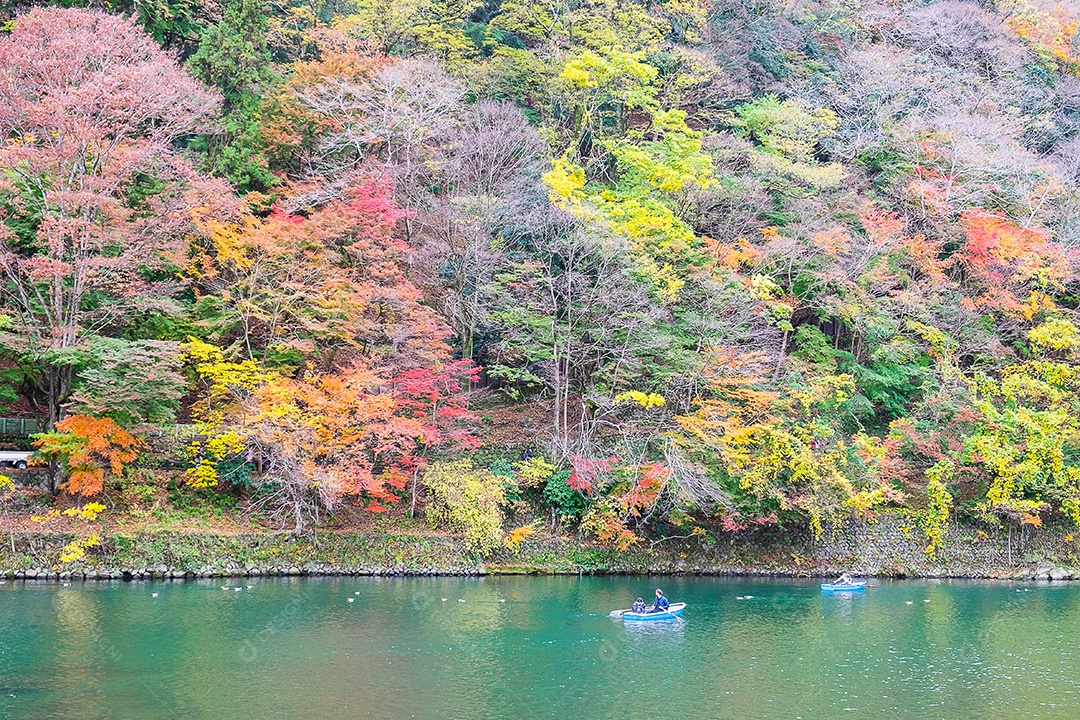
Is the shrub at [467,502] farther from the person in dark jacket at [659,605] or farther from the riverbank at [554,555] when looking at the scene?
the person in dark jacket at [659,605]

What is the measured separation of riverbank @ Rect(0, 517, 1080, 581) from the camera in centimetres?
2770

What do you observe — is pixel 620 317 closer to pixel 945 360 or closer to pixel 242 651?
pixel 945 360

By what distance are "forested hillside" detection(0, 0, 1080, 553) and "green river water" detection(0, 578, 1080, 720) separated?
446 centimetres

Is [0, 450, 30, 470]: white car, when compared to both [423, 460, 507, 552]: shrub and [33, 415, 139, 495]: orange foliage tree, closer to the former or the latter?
[33, 415, 139, 495]: orange foliage tree

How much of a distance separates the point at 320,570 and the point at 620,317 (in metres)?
12.9

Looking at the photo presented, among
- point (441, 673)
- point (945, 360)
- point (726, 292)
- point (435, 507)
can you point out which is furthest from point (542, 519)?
point (945, 360)

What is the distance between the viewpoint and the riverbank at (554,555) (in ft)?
90.9

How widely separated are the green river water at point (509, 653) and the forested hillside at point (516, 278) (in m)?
4.46

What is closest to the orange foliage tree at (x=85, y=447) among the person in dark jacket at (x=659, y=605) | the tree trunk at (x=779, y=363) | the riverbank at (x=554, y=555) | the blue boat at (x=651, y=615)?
the riverbank at (x=554, y=555)

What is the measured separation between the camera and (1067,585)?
1299 inches

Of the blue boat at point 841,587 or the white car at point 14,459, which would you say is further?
the blue boat at point 841,587

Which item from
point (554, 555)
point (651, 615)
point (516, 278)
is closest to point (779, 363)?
point (516, 278)

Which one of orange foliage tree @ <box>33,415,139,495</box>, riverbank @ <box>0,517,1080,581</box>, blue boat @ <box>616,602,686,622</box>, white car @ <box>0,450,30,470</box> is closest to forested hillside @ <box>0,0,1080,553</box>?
orange foliage tree @ <box>33,415,139,495</box>

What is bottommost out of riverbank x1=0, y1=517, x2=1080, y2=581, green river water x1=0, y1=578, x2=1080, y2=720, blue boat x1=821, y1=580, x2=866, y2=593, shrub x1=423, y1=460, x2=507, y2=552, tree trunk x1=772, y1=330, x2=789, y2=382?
green river water x1=0, y1=578, x2=1080, y2=720
